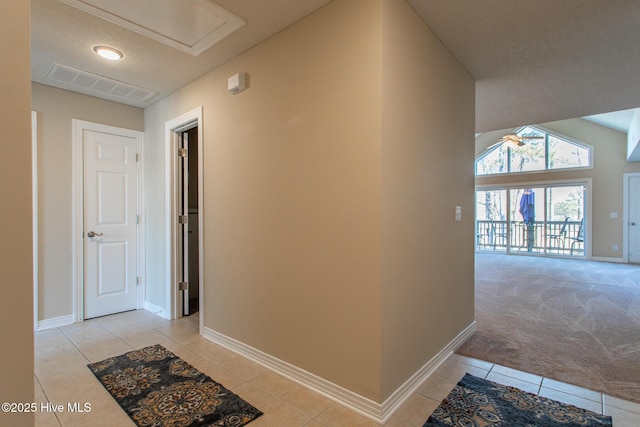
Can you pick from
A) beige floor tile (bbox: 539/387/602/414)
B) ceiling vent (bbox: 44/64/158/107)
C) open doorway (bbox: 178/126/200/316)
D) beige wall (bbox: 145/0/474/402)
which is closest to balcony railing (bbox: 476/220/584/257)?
beige wall (bbox: 145/0/474/402)

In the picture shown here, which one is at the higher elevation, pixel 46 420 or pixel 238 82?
pixel 238 82

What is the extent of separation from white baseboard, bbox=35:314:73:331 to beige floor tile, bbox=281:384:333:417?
9.24 feet

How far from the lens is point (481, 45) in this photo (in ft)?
8.10

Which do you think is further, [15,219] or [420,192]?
[420,192]

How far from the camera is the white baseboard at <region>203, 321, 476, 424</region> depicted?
184 cm

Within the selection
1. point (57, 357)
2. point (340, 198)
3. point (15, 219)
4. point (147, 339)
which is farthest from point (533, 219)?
point (15, 219)

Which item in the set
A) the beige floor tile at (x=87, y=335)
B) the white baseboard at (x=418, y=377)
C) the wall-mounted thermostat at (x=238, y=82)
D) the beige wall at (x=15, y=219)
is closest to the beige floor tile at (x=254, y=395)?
the white baseboard at (x=418, y=377)

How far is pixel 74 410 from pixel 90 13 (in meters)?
2.49

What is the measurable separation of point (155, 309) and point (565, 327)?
4.49 m

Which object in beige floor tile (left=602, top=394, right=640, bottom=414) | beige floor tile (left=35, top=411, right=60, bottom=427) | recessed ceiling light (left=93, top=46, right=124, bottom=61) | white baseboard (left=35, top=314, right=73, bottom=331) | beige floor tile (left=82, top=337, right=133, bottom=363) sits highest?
recessed ceiling light (left=93, top=46, right=124, bottom=61)

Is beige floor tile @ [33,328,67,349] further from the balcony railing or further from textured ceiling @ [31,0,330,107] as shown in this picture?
the balcony railing

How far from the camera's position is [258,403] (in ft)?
6.50

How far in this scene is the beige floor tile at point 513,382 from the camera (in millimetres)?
2132

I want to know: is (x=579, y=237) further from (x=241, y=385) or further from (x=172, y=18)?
(x=172, y=18)
